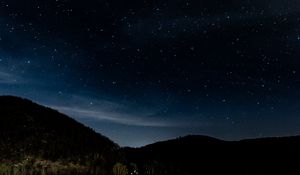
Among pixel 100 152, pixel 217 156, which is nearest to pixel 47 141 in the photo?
pixel 100 152

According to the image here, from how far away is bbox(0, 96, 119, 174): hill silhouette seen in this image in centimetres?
5134

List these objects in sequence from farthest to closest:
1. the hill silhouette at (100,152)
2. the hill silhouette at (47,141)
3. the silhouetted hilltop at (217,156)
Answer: the silhouetted hilltop at (217,156), the hill silhouette at (47,141), the hill silhouette at (100,152)

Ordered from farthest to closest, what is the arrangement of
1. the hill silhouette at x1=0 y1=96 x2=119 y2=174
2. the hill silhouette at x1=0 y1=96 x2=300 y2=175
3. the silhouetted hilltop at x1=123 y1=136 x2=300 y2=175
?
the silhouetted hilltop at x1=123 y1=136 x2=300 y2=175
the hill silhouette at x1=0 y1=96 x2=119 y2=174
the hill silhouette at x1=0 y1=96 x2=300 y2=175

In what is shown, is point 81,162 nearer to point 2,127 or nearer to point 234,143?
point 2,127

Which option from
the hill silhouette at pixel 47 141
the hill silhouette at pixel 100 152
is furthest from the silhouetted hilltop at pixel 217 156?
the hill silhouette at pixel 47 141

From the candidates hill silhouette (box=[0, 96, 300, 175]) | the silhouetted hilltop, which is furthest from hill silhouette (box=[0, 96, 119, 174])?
the silhouetted hilltop

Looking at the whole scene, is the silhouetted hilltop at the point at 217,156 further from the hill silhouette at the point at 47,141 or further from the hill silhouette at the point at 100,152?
the hill silhouette at the point at 47,141

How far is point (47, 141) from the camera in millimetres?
56969

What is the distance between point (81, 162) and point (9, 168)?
28.9ft

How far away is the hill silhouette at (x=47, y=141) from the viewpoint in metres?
51.3

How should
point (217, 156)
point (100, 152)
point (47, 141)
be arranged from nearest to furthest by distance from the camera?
point (47, 141) < point (100, 152) < point (217, 156)

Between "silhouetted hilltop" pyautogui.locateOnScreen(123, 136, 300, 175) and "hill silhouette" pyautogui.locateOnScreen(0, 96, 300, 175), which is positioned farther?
"silhouetted hilltop" pyautogui.locateOnScreen(123, 136, 300, 175)

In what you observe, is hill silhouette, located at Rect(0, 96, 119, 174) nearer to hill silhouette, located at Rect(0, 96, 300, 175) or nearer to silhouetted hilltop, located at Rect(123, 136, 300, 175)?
hill silhouette, located at Rect(0, 96, 300, 175)

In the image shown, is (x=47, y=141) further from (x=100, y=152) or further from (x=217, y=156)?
(x=217, y=156)
